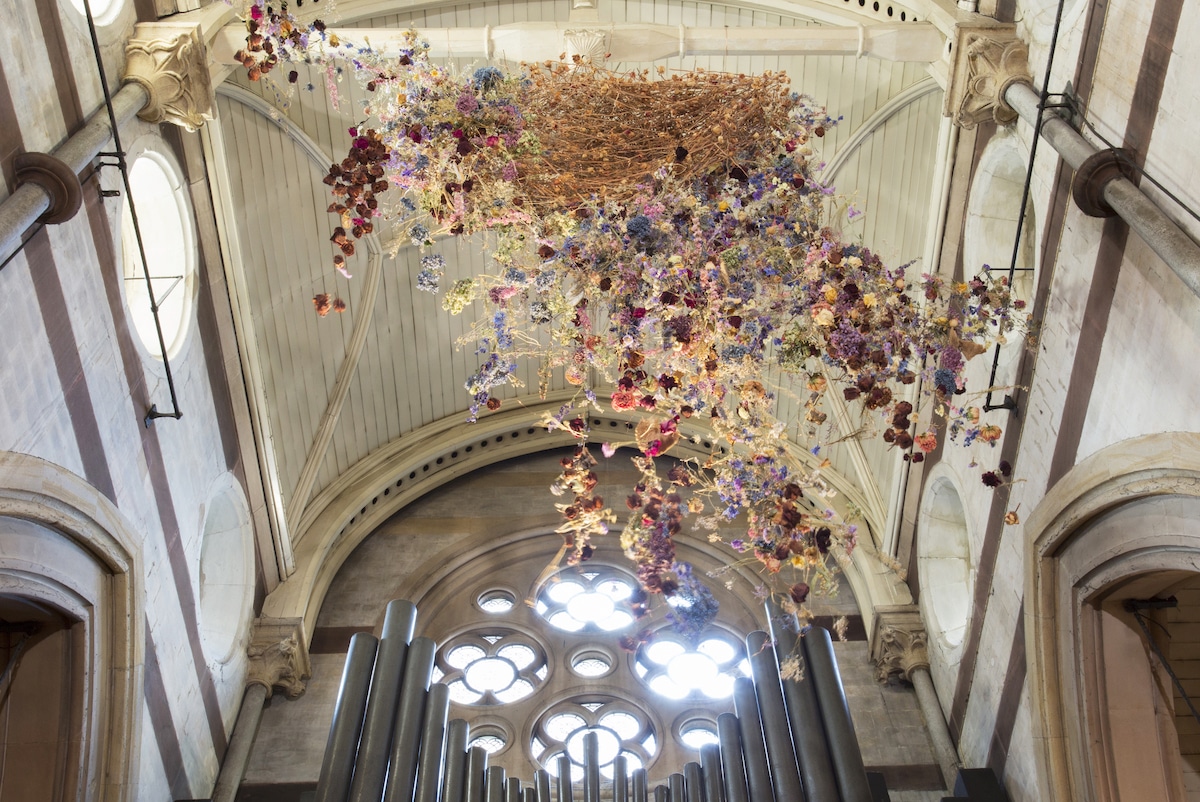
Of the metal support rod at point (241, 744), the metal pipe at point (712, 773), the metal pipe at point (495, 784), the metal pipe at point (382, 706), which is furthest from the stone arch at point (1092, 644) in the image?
the metal support rod at point (241, 744)

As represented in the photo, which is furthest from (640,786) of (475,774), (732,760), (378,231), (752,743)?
(378,231)

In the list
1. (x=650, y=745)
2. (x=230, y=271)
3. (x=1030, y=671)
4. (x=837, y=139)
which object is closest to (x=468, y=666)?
(x=650, y=745)

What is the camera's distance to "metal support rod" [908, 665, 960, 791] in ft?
24.9

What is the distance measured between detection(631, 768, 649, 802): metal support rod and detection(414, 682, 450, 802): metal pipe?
1145 millimetres

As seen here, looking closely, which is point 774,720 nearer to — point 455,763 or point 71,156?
point 455,763

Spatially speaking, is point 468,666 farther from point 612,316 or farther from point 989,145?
point 989,145

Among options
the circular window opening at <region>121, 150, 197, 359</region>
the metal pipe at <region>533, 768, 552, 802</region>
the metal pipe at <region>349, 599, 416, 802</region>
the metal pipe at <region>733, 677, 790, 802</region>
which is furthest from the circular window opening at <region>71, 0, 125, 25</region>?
the metal pipe at <region>733, 677, 790, 802</region>

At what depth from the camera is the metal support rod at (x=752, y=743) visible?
637 centimetres

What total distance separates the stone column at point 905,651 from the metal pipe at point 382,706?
3453mm

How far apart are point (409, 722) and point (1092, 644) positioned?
12.4 feet

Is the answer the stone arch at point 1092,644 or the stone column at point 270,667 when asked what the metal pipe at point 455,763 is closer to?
the stone column at point 270,667

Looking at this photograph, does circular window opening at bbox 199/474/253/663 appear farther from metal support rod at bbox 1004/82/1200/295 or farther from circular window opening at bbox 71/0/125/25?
metal support rod at bbox 1004/82/1200/295

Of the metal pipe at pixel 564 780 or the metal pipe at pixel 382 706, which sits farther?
the metal pipe at pixel 564 780

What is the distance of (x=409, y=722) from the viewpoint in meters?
6.60
